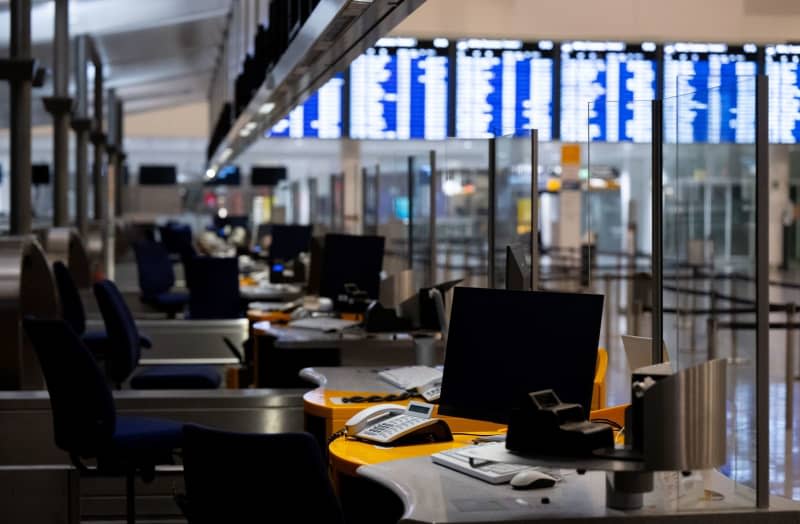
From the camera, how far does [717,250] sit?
86.2 ft

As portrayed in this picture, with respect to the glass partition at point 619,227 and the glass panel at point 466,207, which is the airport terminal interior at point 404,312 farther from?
the glass panel at point 466,207

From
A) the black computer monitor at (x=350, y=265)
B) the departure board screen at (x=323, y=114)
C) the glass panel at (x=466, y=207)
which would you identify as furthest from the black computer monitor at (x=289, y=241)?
the glass panel at (x=466, y=207)

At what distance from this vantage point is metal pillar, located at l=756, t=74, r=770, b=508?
2736 millimetres

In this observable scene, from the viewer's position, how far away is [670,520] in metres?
2.73

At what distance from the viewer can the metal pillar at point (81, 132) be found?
16.7m

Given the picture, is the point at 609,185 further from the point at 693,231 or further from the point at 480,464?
the point at 480,464

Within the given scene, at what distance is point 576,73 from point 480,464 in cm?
1062

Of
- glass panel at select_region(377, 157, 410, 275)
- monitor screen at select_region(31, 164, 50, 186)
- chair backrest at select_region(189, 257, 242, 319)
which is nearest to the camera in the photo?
chair backrest at select_region(189, 257, 242, 319)

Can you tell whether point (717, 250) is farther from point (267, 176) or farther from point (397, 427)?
point (397, 427)

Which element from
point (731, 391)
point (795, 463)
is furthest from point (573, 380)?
point (731, 391)

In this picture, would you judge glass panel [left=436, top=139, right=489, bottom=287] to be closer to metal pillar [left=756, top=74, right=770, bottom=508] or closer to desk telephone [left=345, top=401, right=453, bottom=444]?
desk telephone [left=345, top=401, right=453, bottom=444]

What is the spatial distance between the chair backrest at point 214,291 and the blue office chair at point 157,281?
2.34 m

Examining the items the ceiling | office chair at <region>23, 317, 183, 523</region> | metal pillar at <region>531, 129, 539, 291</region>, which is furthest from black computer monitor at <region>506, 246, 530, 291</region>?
the ceiling

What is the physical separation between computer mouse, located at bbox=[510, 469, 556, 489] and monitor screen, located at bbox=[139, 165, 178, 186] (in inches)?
1166
